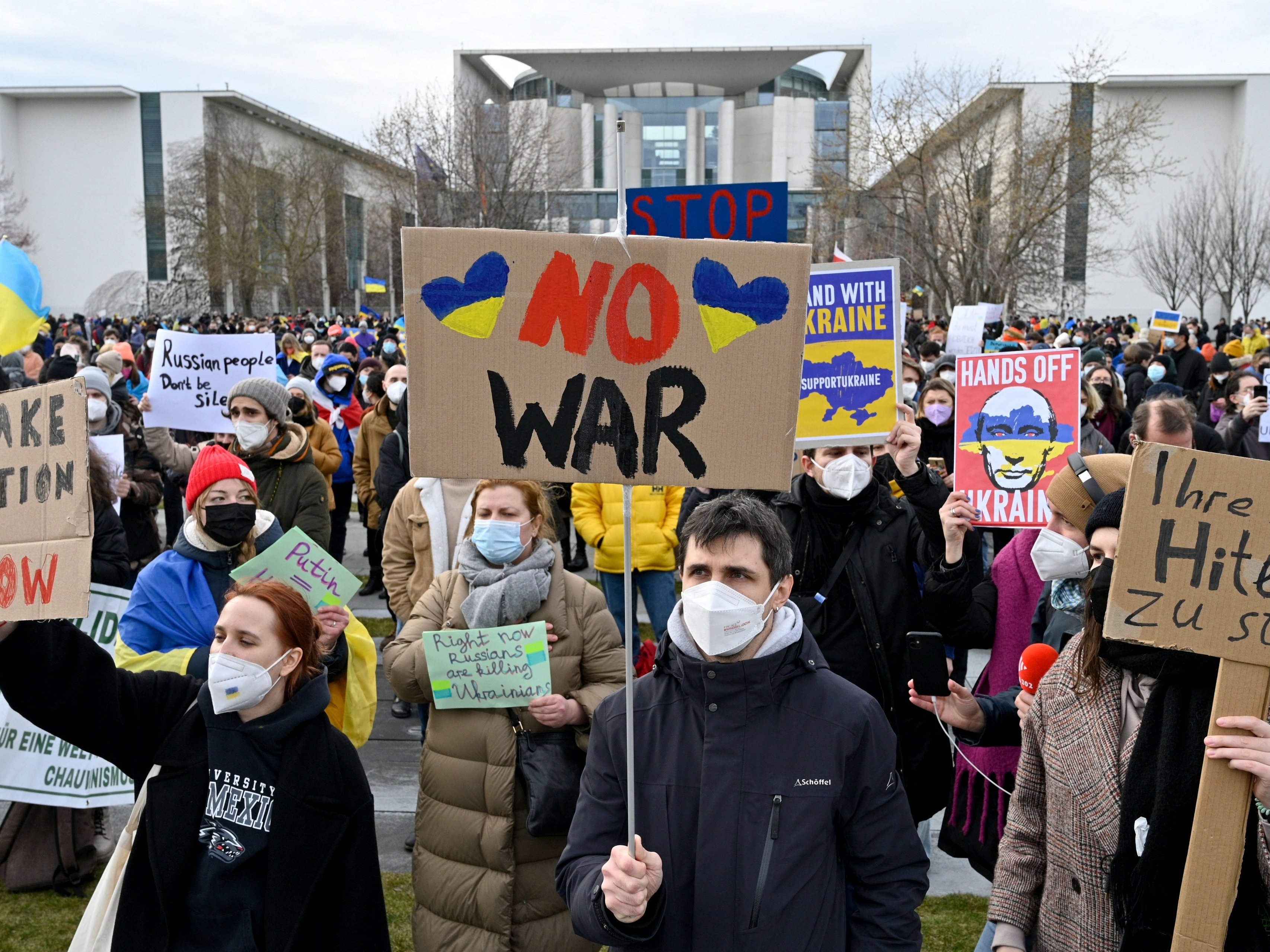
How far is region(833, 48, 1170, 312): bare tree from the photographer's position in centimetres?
2544

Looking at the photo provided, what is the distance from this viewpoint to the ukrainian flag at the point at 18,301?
2977 mm

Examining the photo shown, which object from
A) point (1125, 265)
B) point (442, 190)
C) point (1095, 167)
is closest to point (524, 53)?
point (1125, 265)

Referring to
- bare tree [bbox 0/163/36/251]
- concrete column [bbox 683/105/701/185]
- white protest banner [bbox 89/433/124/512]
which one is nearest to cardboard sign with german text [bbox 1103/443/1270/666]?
white protest banner [bbox 89/433/124/512]

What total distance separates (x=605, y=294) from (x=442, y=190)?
27825mm

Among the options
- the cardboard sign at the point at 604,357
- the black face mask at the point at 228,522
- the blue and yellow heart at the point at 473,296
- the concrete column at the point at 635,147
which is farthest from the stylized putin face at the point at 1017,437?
the concrete column at the point at 635,147

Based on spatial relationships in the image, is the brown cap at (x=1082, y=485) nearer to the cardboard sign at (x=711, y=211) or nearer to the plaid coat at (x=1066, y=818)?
the plaid coat at (x=1066, y=818)

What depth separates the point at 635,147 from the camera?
89.2 metres

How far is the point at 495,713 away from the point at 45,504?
1.61 m

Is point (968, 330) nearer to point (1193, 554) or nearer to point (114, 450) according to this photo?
point (114, 450)

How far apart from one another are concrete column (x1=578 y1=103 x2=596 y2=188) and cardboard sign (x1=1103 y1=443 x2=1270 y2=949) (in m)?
78.7

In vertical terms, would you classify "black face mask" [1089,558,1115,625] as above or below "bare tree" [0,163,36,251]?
below

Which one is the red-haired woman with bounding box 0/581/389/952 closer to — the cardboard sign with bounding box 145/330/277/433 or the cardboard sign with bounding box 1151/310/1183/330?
the cardboard sign with bounding box 145/330/277/433

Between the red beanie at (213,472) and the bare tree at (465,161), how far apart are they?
24.7m

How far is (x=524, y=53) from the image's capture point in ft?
267
